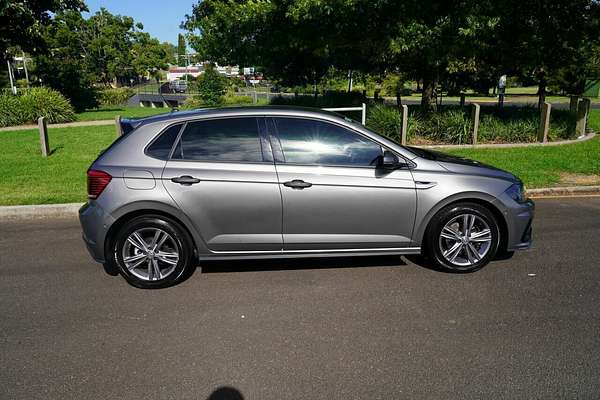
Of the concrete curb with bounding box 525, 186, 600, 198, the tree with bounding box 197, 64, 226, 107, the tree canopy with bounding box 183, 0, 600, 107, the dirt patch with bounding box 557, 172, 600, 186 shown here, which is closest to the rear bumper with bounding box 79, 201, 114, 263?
the concrete curb with bounding box 525, 186, 600, 198

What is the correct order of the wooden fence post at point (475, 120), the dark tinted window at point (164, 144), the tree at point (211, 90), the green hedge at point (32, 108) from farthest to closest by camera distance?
the tree at point (211, 90) < the green hedge at point (32, 108) < the wooden fence post at point (475, 120) < the dark tinted window at point (164, 144)

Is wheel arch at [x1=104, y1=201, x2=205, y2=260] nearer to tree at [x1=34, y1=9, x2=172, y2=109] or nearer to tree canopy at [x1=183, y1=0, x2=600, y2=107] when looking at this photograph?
tree canopy at [x1=183, y1=0, x2=600, y2=107]

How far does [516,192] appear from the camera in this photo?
4820 mm

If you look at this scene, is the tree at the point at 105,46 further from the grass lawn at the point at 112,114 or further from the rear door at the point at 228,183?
the rear door at the point at 228,183

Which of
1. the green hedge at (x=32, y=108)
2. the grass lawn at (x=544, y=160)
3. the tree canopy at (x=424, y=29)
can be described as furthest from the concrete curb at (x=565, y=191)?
the green hedge at (x=32, y=108)

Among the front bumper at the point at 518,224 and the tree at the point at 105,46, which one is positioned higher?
the tree at the point at 105,46

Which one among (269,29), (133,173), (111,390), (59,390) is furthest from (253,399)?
(269,29)

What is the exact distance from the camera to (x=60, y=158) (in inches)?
420

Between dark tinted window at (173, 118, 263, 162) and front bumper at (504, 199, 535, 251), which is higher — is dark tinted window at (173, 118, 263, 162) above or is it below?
above

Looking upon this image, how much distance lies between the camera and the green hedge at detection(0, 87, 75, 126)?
16.4 metres

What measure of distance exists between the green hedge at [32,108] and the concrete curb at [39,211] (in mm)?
11082

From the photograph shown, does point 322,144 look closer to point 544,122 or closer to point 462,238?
point 462,238

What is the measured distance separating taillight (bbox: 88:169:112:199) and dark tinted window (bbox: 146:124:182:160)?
1.44 feet

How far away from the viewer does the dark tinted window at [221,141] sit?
15.0 ft
